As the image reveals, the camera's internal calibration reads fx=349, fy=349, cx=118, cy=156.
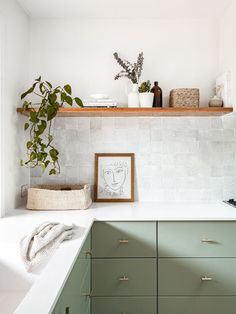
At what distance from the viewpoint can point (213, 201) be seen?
2973 millimetres

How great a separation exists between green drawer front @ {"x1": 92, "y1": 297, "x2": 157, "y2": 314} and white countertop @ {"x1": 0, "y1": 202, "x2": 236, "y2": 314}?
565mm

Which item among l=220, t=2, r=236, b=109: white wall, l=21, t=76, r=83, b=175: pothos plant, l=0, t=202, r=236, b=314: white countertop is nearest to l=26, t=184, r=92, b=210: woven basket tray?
l=0, t=202, r=236, b=314: white countertop

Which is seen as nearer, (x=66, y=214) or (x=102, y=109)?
(x=66, y=214)

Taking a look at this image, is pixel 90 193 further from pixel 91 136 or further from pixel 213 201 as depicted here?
pixel 213 201

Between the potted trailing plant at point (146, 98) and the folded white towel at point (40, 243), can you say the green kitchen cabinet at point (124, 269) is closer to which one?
the folded white towel at point (40, 243)

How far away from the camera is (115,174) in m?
2.99

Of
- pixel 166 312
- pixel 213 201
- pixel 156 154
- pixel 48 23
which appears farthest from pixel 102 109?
pixel 166 312

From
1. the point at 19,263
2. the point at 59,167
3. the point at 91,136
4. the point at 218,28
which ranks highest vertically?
the point at 218,28

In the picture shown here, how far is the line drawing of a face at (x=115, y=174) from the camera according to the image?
2.98 meters

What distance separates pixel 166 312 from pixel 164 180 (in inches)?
41.2

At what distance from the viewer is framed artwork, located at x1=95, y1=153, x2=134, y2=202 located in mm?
2980

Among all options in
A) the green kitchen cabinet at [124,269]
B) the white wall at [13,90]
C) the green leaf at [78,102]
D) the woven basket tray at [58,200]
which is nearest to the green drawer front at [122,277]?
the green kitchen cabinet at [124,269]

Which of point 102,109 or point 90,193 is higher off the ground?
point 102,109

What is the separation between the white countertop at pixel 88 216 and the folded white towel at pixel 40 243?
0.18ft
